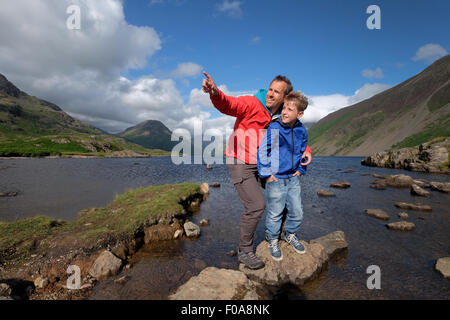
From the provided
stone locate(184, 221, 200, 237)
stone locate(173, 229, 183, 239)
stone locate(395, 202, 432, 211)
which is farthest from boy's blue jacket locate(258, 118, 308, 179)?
stone locate(395, 202, 432, 211)

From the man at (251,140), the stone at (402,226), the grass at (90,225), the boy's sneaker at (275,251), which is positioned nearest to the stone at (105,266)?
the grass at (90,225)

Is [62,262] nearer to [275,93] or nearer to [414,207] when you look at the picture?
[275,93]

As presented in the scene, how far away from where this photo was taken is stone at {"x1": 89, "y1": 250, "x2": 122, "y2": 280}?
649 centimetres

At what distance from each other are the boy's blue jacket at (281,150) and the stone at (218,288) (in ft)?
8.75

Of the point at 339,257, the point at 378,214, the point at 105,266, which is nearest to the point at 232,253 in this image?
the point at 339,257

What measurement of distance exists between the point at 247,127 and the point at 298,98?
5.11 feet

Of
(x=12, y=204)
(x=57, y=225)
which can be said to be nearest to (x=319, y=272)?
(x=57, y=225)

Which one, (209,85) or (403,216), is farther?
(403,216)

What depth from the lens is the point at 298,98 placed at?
5301mm

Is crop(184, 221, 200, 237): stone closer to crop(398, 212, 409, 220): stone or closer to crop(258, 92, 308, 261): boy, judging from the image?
crop(258, 92, 308, 261): boy

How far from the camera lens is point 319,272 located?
21.2 ft

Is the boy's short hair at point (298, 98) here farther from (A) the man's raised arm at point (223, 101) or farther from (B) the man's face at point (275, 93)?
(A) the man's raised arm at point (223, 101)

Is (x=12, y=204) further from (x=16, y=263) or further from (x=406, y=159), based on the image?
(x=406, y=159)

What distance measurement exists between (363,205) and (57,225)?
20.7 metres
